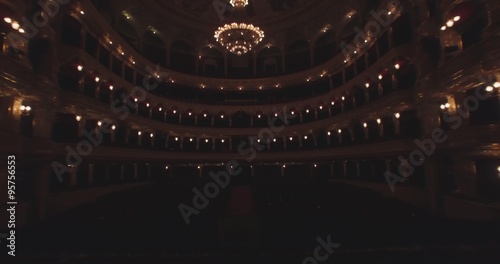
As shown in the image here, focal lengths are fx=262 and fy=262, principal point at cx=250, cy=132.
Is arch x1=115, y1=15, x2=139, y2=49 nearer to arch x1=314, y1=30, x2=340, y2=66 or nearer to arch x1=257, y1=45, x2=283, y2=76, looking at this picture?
arch x1=257, y1=45, x2=283, y2=76

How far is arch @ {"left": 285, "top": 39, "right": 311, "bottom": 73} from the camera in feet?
90.5

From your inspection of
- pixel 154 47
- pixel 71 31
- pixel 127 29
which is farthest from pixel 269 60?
pixel 71 31

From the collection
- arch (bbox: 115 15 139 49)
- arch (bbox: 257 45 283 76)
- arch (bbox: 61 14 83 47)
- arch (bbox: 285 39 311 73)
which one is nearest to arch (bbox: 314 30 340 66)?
arch (bbox: 285 39 311 73)

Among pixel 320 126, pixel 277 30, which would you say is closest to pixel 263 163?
pixel 320 126

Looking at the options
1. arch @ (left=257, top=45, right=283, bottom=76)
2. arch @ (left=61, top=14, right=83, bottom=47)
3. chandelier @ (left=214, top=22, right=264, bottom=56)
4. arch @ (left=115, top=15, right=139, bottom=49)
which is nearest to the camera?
arch @ (left=61, top=14, right=83, bottom=47)

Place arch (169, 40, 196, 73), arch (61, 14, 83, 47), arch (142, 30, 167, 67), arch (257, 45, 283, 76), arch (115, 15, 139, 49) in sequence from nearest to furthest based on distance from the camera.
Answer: arch (61, 14, 83, 47) < arch (115, 15, 139, 49) < arch (142, 30, 167, 67) < arch (169, 40, 196, 73) < arch (257, 45, 283, 76)

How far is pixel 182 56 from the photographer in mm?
27766

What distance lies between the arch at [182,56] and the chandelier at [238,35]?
44.5ft

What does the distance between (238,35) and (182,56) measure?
15.5 metres

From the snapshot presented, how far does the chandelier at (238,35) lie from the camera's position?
45.3 ft

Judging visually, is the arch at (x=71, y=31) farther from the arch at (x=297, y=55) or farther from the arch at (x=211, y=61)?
the arch at (x=297, y=55)

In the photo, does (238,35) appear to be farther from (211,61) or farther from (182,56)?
(211,61)

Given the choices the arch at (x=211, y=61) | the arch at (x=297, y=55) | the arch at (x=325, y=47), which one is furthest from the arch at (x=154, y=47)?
the arch at (x=325, y=47)

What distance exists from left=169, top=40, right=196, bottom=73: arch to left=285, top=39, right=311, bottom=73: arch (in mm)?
10176
